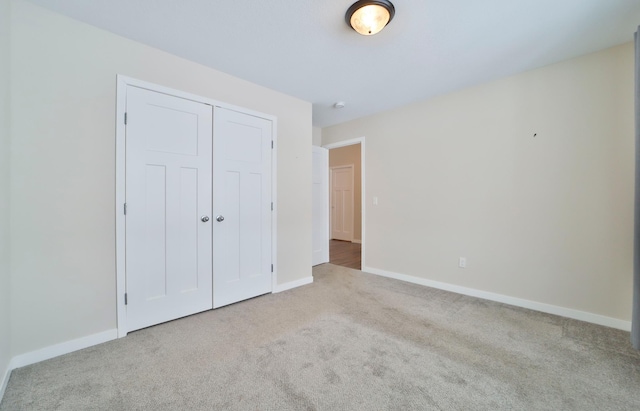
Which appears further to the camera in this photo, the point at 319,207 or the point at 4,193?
the point at 319,207

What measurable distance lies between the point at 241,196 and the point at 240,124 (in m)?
0.78

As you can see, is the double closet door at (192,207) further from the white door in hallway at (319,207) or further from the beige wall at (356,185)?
the beige wall at (356,185)

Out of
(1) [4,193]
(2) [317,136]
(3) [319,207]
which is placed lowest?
(3) [319,207]

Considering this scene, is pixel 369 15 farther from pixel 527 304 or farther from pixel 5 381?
pixel 5 381

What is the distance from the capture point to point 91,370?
1678mm

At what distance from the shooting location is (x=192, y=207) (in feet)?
8.11

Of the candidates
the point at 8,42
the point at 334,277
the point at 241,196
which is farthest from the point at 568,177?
the point at 8,42

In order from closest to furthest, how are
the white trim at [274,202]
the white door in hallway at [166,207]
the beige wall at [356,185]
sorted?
1. the white door in hallway at [166,207]
2. the white trim at [274,202]
3. the beige wall at [356,185]

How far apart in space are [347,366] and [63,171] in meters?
2.43

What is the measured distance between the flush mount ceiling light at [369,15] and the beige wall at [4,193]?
2193 mm

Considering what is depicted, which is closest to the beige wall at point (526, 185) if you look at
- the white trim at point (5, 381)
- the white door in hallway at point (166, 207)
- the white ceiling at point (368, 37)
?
the white ceiling at point (368, 37)

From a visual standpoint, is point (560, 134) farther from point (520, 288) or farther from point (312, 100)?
point (312, 100)

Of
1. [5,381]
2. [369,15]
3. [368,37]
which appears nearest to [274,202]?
[368,37]

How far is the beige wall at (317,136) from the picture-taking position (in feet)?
15.4
